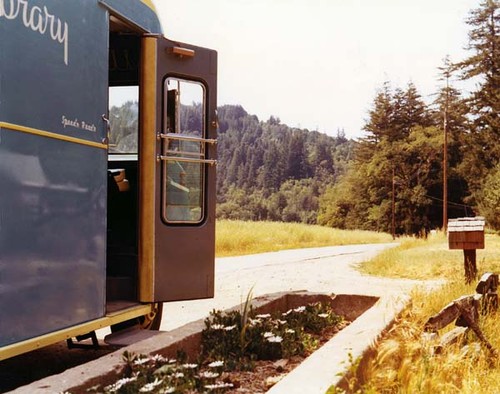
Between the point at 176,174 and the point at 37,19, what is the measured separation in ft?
7.67

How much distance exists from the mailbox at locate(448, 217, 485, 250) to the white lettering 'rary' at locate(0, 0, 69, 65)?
24.3 feet

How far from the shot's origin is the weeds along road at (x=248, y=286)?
640 cm

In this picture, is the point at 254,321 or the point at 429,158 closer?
the point at 254,321

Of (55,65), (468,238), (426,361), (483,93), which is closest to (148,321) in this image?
(55,65)

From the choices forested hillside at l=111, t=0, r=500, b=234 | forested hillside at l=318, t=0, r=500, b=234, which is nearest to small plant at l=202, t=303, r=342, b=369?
forested hillside at l=111, t=0, r=500, b=234

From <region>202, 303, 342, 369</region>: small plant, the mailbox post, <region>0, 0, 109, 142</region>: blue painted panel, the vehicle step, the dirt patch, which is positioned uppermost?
<region>0, 0, 109, 142</region>: blue painted panel

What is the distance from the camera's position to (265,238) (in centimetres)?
2695

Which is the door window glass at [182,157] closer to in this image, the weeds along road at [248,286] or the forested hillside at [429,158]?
the weeds along road at [248,286]

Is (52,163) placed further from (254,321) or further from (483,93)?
(483,93)

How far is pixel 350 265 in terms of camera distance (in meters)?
17.7

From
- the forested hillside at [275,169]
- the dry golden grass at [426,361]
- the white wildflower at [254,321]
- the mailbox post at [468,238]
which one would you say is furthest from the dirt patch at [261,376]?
the forested hillside at [275,169]

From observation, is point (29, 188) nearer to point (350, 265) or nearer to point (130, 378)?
point (130, 378)

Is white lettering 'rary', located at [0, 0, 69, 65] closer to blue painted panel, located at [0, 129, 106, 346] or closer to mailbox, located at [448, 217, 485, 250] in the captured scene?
blue painted panel, located at [0, 129, 106, 346]

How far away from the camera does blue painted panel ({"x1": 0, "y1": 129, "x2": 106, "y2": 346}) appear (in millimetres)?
4684
